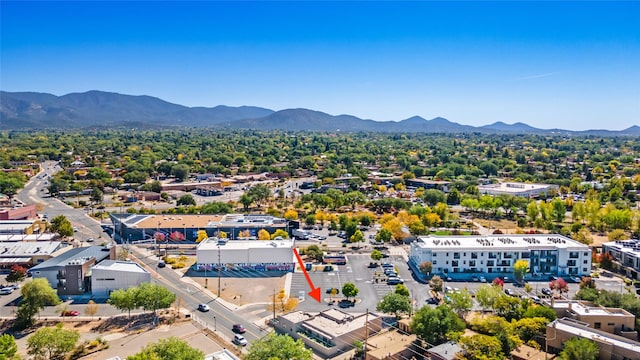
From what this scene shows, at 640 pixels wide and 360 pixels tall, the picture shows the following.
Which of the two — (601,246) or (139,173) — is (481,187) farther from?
(139,173)

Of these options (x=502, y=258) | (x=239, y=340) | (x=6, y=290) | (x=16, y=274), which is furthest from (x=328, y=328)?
(x=16, y=274)

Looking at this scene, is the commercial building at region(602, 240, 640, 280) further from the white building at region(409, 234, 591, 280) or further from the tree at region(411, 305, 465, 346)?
the tree at region(411, 305, 465, 346)

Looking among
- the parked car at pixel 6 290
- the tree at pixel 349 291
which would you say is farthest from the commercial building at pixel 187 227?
the tree at pixel 349 291

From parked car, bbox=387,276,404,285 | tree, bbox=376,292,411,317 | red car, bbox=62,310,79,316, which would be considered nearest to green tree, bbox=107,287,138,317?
red car, bbox=62,310,79,316

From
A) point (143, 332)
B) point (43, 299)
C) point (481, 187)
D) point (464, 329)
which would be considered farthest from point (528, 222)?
point (43, 299)

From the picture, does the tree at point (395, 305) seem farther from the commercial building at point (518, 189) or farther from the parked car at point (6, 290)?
the commercial building at point (518, 189)
